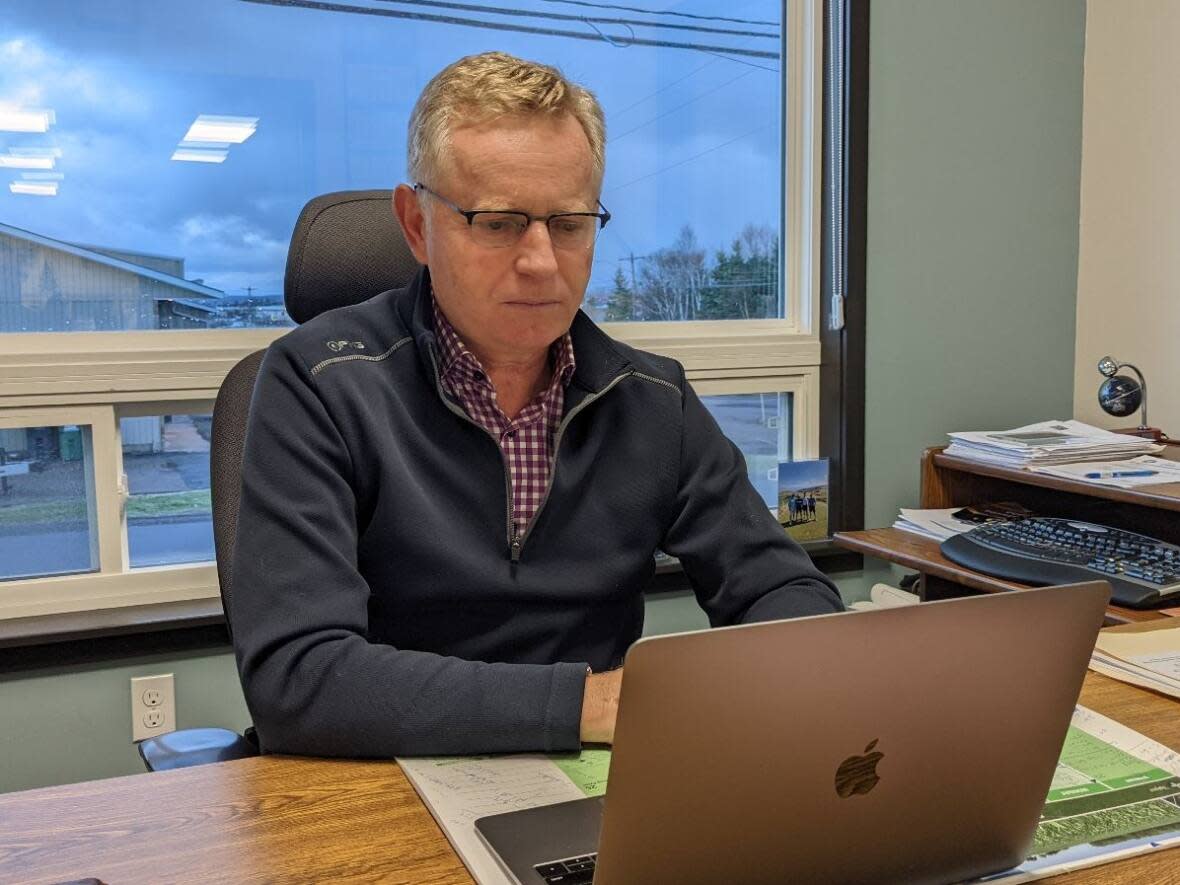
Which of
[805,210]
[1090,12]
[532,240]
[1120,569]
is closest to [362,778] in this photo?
[532,240]

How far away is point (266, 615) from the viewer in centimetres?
107

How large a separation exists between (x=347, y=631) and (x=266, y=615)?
8 centimetres

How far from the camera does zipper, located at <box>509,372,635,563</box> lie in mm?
1251

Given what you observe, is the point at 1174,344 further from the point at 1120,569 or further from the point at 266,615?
the point at 266,615

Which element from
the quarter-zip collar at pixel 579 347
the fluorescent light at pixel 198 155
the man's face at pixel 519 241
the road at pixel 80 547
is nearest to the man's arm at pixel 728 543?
the quarter-zip collar at pixel 579 347

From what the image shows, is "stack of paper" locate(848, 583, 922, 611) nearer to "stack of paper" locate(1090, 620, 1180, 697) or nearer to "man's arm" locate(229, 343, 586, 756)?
"stack of paper" locate(1090, 620, 1180, 697)

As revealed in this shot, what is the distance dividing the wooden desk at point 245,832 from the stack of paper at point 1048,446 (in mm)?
1185

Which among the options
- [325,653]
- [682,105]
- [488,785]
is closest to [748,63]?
[682,105]

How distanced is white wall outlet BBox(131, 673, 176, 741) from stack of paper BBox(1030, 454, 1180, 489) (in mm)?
1616

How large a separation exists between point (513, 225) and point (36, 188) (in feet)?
3.94

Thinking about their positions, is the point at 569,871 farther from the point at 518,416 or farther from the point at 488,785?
the point at 518,416

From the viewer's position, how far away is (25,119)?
77.5 inches

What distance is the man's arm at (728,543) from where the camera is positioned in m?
1.30

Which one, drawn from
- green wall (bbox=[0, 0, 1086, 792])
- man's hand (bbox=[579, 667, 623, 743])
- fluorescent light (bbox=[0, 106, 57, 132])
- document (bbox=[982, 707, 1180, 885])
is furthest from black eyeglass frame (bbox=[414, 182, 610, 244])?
green wall (bbox=[0, 0, 1086, 792])
